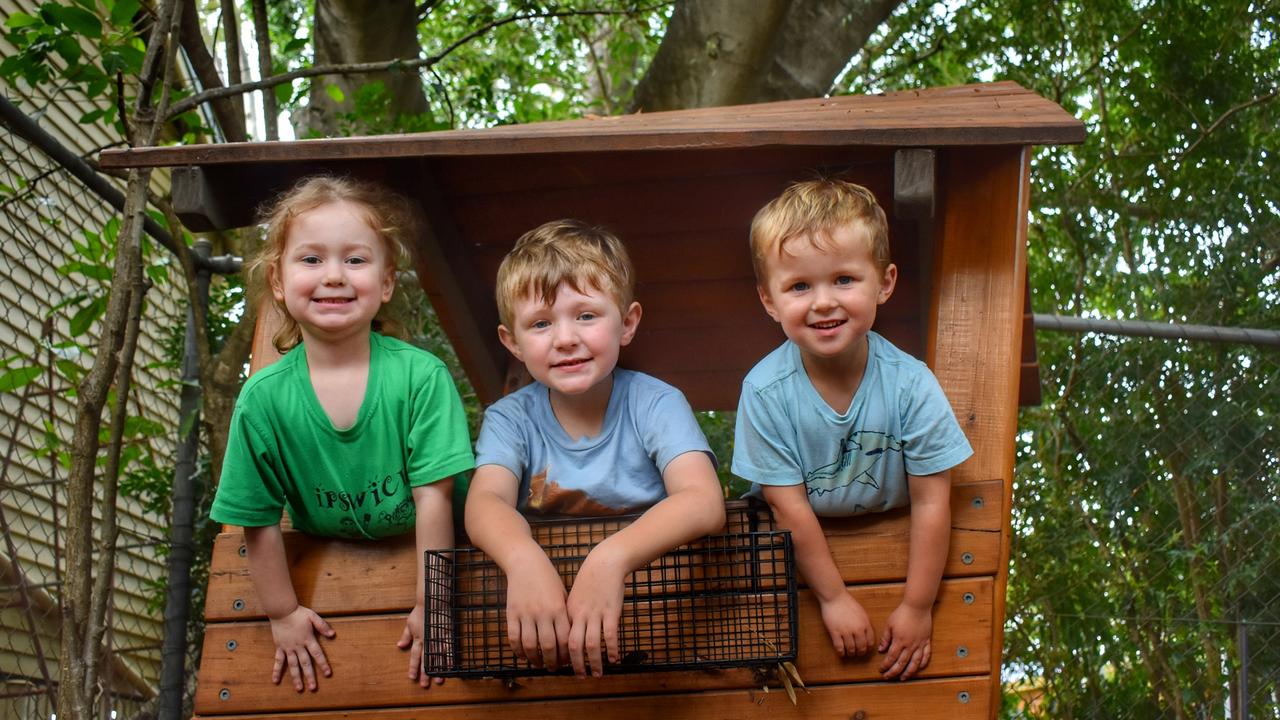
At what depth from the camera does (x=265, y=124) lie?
17.7ft

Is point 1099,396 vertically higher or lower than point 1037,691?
higher

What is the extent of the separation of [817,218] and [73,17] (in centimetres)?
223

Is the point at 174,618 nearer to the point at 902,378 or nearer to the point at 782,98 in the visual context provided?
the point at 902,378

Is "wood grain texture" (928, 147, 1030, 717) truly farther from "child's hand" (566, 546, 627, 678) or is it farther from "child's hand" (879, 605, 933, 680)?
"child's hand" (566, 546, 627, 678)

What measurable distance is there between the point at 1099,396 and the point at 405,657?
3.49 m

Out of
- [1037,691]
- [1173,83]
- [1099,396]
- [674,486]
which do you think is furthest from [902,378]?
[1173,83]

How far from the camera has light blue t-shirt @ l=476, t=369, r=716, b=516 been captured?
248 centimetres

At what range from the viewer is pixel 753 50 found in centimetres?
593

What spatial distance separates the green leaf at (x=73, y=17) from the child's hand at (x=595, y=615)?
7.50 feet

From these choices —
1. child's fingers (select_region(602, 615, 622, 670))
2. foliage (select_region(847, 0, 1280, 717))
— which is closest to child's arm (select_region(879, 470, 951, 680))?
child's fingers (select_region(602, 615, 622, 670))

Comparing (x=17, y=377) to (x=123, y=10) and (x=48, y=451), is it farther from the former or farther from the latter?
(x=48, y=451)

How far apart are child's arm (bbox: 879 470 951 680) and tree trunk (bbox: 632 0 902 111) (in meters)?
3.86

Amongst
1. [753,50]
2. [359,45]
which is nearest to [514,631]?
[753,50]

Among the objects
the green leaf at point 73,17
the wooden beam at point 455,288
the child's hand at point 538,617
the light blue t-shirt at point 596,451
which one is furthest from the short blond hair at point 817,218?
the green leaf at point 73,17
